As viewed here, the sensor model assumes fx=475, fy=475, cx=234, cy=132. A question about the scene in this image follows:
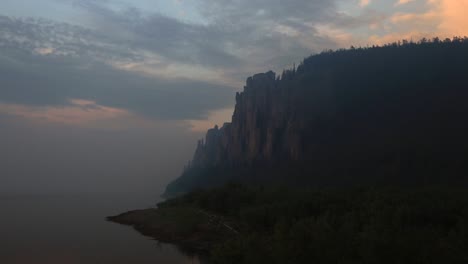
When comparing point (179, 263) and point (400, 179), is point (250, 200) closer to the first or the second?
point (179, 263)

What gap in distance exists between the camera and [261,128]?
430 feet

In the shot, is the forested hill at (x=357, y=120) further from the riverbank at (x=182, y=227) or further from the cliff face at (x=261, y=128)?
the riverbank at (x=182, y=227)

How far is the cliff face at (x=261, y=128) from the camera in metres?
116

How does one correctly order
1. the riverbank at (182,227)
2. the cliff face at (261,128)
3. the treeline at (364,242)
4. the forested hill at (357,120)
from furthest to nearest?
the cliff face at (261,128)
the forested hill at (357,120)
the riverbank at (182,227)
the treeline at (364,242)

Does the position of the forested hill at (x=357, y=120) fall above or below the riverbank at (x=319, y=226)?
above

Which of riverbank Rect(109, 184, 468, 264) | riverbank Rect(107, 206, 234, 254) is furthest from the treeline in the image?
riverbank Rect(107, 206, 234, 254)

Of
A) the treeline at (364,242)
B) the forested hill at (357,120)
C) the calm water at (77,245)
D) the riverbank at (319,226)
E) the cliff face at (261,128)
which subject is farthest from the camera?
the cliff face at (261,128)

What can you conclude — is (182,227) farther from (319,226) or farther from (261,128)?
(261,128)

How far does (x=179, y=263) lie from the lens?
3192 centimetres

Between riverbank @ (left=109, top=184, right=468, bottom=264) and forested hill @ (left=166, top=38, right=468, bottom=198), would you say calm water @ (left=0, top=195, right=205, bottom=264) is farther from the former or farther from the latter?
forested hill @ (left=166, top=38, right=468, bottom=198)

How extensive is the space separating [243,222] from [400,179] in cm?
4088

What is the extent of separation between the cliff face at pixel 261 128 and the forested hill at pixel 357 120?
0.99 feet

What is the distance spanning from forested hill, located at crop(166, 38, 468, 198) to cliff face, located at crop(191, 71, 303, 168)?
302 millimetres

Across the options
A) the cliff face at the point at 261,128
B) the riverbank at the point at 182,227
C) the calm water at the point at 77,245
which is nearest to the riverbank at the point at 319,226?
the riverbank at the point at 182,227
